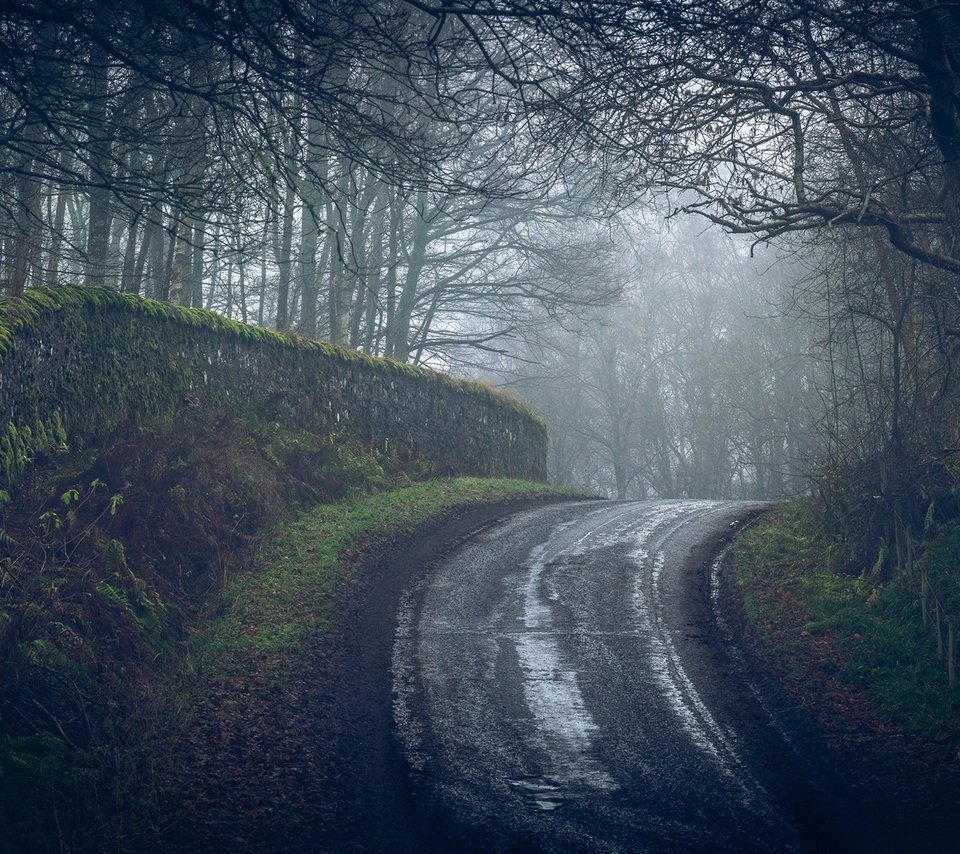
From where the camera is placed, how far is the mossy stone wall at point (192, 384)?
976 centimetres

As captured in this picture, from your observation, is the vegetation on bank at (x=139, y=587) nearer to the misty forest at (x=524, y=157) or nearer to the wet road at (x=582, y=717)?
the misty forest at (x=524, y=157)

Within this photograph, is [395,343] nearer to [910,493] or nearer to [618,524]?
[618,524]

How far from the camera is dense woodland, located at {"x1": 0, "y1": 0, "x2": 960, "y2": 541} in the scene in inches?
281

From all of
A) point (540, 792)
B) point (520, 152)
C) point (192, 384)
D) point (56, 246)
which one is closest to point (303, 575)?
point (192, 384)

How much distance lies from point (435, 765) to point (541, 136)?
675 cm

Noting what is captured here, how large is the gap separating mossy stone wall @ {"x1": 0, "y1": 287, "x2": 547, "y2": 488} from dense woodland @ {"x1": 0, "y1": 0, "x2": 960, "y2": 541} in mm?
940

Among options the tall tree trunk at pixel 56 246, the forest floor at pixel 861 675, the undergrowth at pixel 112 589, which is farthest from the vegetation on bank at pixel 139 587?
the forest floor at pixel 861 675

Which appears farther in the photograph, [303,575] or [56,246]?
[56,246]

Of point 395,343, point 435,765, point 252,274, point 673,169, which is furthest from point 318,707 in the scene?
point 252,274

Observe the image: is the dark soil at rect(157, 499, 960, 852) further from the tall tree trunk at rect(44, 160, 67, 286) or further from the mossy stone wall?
the tall tree trunk at rect(44, 160, 67, 286)

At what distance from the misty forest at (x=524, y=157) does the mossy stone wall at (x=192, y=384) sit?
56cm

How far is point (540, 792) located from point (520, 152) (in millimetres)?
8559

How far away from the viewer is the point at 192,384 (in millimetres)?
13398

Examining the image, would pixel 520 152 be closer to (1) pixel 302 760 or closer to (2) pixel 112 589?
(2) pixel 112 589
